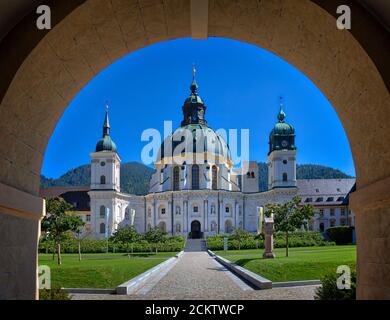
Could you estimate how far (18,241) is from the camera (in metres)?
7.41

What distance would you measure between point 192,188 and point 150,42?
98.1 metres

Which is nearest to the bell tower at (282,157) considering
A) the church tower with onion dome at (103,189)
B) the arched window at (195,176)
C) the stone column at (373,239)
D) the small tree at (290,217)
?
the arched window at (195,176)

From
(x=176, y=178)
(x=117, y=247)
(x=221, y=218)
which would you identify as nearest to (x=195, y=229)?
(x=221, y=218)

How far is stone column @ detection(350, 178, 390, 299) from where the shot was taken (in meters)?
6.97

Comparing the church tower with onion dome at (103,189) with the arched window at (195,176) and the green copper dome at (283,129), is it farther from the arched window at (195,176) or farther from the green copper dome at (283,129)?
the green copper dome at (283,129)

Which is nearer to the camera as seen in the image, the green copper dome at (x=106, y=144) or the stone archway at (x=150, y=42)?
the stone archway at (x=150, y=42)

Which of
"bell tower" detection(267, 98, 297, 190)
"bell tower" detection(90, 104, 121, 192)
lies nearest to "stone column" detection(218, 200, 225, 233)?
"bell tower" detection(267, 98, 297, 190)

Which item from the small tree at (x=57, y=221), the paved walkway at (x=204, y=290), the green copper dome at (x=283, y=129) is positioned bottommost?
the paved walkway at (x=204, y=290)

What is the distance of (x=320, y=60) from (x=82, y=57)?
3.79m

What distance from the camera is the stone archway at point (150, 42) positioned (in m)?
6.82

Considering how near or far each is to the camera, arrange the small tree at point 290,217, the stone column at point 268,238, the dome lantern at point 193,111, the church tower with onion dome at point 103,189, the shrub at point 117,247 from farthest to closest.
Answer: the dome lantern at point 193,111 < the church tower with onion dome at point 103,189 < the shrub at point 117,247 < the small tree at point 290,217 < the stone column at point 268,238

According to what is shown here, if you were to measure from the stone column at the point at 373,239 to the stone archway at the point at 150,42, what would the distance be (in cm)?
2

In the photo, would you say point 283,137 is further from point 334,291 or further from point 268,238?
point 334,291

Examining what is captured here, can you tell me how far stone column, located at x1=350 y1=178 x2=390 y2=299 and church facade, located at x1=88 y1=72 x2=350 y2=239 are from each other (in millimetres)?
93637
